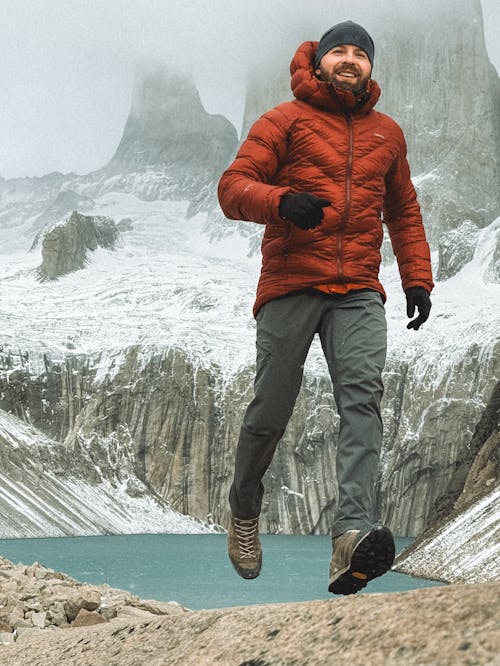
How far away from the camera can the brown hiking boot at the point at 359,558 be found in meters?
4.64

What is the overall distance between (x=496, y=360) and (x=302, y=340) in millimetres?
89931

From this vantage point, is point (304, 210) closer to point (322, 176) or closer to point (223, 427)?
point (322, 176)

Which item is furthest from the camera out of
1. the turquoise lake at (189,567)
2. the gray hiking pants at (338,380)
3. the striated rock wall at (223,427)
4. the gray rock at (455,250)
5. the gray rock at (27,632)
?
the gray rock at (455,250)

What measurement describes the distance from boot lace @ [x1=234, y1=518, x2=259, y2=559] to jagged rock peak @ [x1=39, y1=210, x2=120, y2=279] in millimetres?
143647

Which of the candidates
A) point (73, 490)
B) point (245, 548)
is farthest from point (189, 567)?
point (245, 548)

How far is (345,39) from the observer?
5711 mm

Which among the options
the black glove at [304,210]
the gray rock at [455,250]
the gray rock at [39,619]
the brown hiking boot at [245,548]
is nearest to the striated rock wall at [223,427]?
the gray rock at [455,250]

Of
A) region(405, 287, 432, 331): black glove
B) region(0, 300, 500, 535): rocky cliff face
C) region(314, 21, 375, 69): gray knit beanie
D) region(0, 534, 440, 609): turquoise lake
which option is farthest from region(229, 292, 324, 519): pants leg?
region(0, 300, 500, 535): rocky cliff face

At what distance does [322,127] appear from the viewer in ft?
18.4

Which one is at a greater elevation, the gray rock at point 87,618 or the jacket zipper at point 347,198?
the jacket zipper at point 347,198

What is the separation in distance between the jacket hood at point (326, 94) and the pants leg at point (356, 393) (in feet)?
3.62

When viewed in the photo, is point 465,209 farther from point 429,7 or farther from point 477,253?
point 429,7

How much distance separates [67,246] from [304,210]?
14745 centimetres

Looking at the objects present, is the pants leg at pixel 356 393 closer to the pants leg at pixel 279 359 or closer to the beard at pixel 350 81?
the pants leg at pixel 279 359
